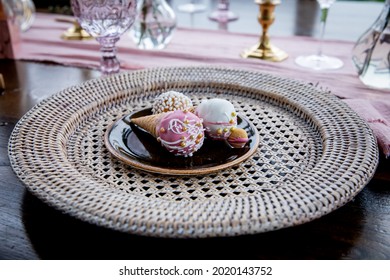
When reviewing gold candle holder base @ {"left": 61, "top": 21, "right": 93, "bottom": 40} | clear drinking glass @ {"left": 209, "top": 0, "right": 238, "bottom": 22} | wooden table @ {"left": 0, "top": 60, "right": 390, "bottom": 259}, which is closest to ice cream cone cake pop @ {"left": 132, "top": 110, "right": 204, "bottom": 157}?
wooden table @ {"left": 0, "top": 60, "right": 390, "bottom": 259}

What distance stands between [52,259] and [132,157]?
5.4 inches

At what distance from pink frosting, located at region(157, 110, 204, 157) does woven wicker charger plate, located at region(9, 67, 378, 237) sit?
0.04 metres

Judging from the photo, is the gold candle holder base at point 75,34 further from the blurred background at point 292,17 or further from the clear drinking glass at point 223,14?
the clear drinking glass at point 223,14

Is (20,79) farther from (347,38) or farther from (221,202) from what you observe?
(347,38)

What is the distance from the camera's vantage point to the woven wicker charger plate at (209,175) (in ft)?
1.27

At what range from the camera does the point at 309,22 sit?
1160mm

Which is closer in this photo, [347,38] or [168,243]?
[168,243]

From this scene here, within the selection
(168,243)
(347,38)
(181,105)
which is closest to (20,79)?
(181,105)

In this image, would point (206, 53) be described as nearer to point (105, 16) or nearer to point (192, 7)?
point (105, 16)

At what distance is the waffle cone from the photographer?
1.71 ft

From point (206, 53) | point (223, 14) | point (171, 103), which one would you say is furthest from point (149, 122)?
point (223, 14)

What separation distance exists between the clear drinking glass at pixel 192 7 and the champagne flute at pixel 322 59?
0.46 meters

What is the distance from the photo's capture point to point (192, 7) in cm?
129

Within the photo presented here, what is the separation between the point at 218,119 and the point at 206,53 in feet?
1.49
